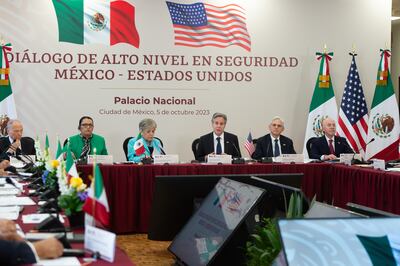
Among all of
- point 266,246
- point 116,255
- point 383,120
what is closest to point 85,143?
point 266,246

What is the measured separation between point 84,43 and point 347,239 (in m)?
6.19

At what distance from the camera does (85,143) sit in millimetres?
6488

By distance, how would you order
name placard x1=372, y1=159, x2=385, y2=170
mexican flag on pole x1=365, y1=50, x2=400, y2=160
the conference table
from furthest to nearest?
1. mexican flag on pole x1=365, y1=50, x2=400, y2=160
2. the conference table
3. name placard x1=372, y1=159, x2=385, y2=170

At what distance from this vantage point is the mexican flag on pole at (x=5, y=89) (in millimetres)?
7254

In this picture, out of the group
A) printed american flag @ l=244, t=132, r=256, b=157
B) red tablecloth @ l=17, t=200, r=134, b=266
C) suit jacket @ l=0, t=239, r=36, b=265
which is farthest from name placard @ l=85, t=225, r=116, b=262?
printed american flag @ l=244, t=132, r=256, b=157

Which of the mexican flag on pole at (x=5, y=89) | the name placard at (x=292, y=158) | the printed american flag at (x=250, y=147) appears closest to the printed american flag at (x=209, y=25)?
the printed american flag at (x=250, y=147)

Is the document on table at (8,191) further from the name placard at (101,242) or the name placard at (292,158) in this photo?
the name placard at (292,158)

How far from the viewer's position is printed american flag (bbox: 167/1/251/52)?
7812 mm

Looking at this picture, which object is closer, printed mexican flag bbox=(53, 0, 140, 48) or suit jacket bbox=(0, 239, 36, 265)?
suit jacket bbox=(0, 239, 36, 265)

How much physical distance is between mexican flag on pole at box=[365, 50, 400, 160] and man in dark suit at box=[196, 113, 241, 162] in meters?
2.38

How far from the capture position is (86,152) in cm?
643

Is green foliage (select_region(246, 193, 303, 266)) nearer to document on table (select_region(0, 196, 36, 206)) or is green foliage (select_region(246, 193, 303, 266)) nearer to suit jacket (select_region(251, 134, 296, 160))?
document on table (select_region(0, 196, 36, 206))

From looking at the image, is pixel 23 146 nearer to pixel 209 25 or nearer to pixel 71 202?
pixel 209 25

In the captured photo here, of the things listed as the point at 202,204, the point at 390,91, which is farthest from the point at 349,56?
the point at 202,204
